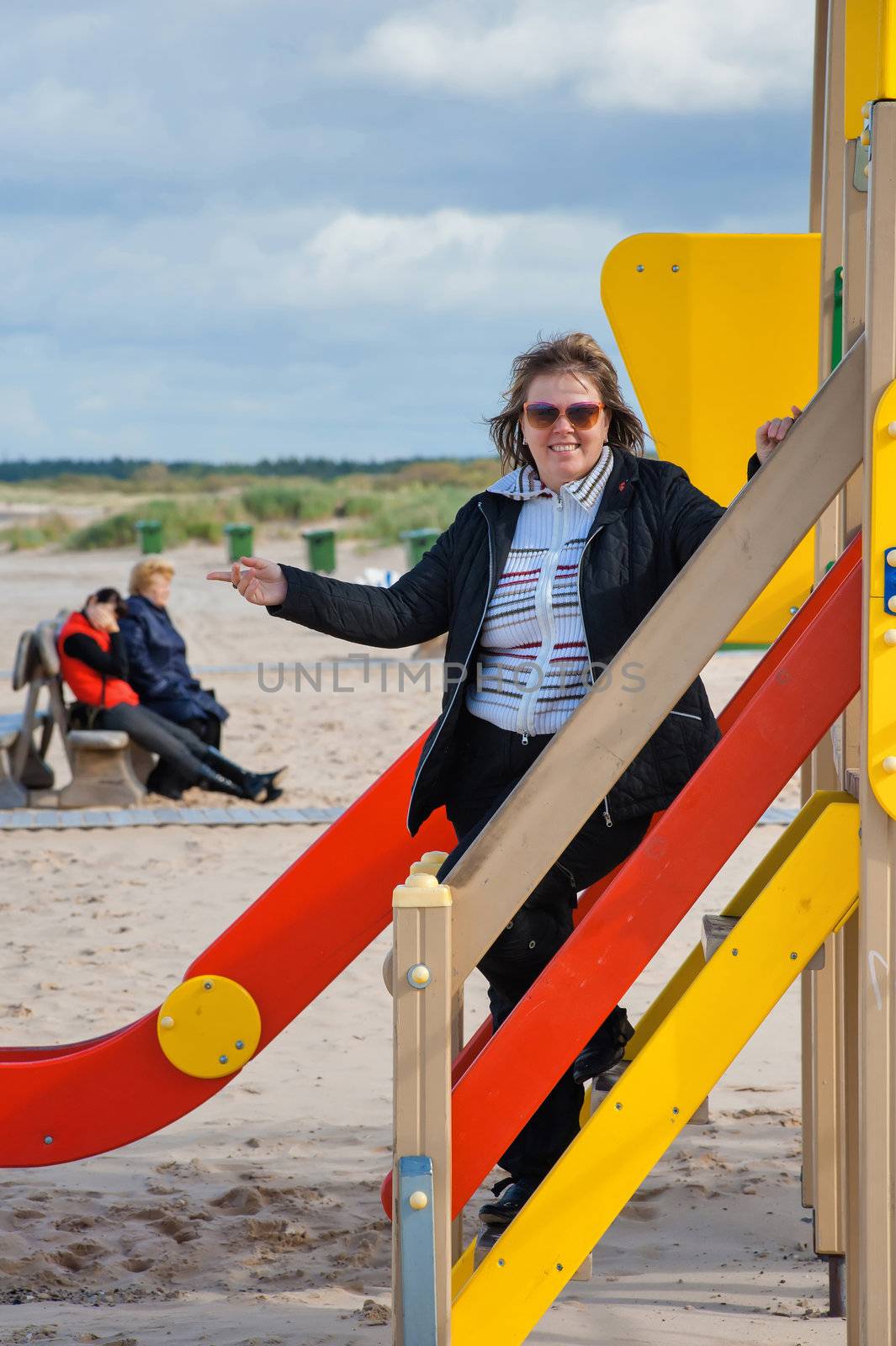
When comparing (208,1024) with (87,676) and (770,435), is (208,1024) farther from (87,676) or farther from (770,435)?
(87,676)

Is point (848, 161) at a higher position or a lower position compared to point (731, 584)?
higher

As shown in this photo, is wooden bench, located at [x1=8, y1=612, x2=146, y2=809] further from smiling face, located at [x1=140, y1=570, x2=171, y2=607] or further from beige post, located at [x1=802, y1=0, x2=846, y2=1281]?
beige post, located at [x1=802, y1=0, x2=846, y2=1281]

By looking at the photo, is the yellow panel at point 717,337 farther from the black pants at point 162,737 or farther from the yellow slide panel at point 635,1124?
the black pants at point 162,737

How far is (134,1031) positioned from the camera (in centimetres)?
283

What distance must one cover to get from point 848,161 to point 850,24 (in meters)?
0.24

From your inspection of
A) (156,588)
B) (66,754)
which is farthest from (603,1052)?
(156,588)

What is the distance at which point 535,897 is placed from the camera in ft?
8.27

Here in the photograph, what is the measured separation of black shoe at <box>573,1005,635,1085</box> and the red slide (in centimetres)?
47

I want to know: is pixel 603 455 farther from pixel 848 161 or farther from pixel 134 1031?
pixel 134 1031

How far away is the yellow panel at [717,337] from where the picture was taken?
3.60 metres

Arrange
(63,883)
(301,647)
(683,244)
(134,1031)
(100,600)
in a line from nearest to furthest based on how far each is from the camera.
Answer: (134,1031) < (683,244) < (63,883) < (100,600) < (301,647)

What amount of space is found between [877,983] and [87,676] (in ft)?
22.6

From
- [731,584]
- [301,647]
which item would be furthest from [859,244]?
[301,647]

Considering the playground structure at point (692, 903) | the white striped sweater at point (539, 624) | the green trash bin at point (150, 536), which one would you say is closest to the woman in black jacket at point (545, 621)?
the white striped sweater at point (539, 624)
